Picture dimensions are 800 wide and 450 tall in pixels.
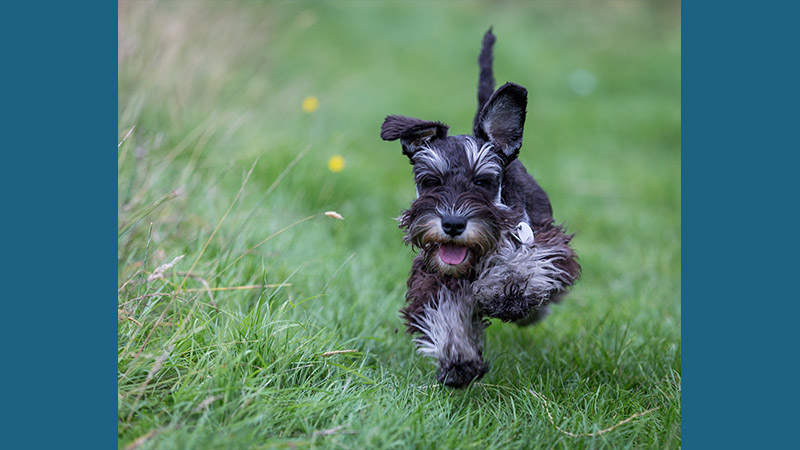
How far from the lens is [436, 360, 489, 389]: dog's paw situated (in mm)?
3123

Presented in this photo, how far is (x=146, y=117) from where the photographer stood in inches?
234

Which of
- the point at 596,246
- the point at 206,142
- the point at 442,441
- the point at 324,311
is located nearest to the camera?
the point at 442,441

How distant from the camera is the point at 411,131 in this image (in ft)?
10.7

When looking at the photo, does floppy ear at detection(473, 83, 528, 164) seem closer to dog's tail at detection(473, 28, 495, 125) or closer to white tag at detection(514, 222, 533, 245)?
white tag at detection(514, 222, 533, 245)

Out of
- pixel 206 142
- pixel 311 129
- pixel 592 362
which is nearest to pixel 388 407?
pixel 592 362

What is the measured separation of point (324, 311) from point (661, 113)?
8.39 metres

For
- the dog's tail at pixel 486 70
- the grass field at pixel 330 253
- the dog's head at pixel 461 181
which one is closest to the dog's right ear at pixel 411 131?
the dog's head at pixel 461 181

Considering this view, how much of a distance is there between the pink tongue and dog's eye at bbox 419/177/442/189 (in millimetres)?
287

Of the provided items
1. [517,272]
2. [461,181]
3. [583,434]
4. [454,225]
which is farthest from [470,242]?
[583,434]

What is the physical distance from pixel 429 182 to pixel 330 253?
204 cm

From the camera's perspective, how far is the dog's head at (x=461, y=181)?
3.03 m

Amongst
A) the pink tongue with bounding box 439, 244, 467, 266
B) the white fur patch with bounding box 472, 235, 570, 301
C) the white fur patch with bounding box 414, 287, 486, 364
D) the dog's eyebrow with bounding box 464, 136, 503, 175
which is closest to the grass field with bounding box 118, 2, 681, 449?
the white fur patch with bounding box 414, 287, 486, 364

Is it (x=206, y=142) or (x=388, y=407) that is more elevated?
(x=206, y=142)

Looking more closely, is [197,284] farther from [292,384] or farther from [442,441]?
[442,441]
